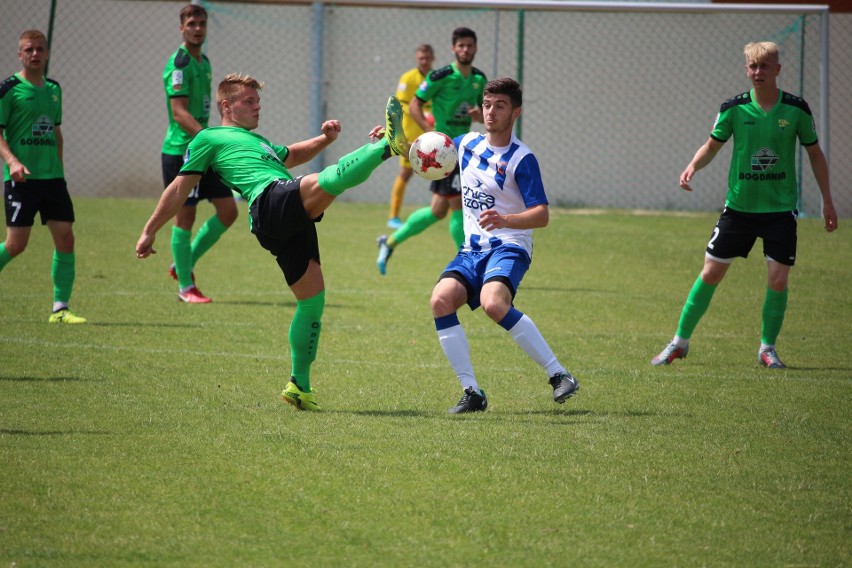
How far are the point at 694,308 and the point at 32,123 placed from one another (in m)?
5.08

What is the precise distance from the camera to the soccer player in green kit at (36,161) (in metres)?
8.00

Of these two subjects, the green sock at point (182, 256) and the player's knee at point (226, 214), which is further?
the player's knee at point (226, 214)

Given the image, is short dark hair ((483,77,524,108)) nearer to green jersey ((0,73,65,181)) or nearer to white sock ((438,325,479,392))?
white sock ((438,325,479,392))

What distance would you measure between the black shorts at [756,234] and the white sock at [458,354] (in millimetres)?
2315

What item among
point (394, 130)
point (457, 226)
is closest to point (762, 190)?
point (394, 130)

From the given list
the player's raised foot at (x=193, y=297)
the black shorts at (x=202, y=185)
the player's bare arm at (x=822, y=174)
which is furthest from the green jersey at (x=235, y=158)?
the player's bare arm at (x=822, y=174)

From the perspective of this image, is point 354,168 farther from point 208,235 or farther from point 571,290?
point 571,290

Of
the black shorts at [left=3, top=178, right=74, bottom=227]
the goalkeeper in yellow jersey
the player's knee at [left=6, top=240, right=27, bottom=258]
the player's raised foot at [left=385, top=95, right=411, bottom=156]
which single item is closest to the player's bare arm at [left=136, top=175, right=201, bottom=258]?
the player's raised foot at [left=385, top=95, right=411, bottom=156]

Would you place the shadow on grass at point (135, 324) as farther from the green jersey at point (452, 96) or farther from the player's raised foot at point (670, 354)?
the green jersey at point (452, 96)

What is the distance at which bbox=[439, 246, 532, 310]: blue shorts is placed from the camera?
230 inches

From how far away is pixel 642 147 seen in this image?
1781 cm

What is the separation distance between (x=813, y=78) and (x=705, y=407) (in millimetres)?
12350

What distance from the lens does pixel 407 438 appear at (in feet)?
17.0

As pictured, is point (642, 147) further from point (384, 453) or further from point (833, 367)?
point (384, 453)
